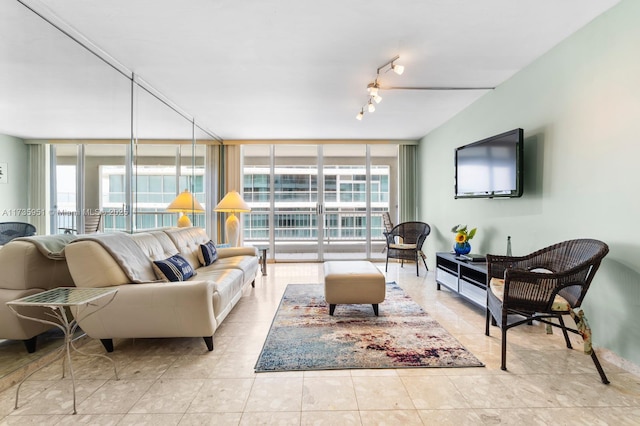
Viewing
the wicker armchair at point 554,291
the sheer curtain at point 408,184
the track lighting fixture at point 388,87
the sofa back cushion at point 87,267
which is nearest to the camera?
the wicker armchair at point 554,291

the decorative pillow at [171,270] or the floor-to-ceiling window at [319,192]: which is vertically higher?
Result: the floor-to-ceiling window at [319,192]

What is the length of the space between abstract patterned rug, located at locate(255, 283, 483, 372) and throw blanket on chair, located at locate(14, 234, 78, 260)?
5.60ft

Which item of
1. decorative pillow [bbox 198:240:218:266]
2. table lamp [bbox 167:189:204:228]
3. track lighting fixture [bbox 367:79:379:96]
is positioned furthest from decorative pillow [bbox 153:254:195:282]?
track lighting fixture [bbox 367:79:379:96]

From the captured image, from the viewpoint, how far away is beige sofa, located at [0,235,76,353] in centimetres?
211

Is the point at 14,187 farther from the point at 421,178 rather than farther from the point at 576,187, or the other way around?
the point at 421,178

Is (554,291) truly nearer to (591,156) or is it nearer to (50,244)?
(591,156)


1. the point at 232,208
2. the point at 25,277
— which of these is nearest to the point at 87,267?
the point at 25,277

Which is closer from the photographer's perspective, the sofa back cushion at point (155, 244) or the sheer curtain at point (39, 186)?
the sheer curtain at point (39, 186)

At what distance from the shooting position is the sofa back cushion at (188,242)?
11.4 feet

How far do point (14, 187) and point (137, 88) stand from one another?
1.71 meters

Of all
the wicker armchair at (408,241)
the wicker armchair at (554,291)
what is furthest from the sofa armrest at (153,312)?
the wicker armchair at (408,241)

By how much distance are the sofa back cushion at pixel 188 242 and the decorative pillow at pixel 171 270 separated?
44 cm

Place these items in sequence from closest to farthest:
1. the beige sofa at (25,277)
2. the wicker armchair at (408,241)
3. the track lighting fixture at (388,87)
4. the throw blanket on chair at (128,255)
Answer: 1. the beige sofa at (25,277)
2. the throw blanket on chair at (128,255)
3. the track lighting fixture at (388,87)
4. the wicker armchair at (408,241)

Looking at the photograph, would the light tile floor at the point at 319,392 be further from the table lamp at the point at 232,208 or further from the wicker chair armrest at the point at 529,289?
the table lamp at the point at 232,208
